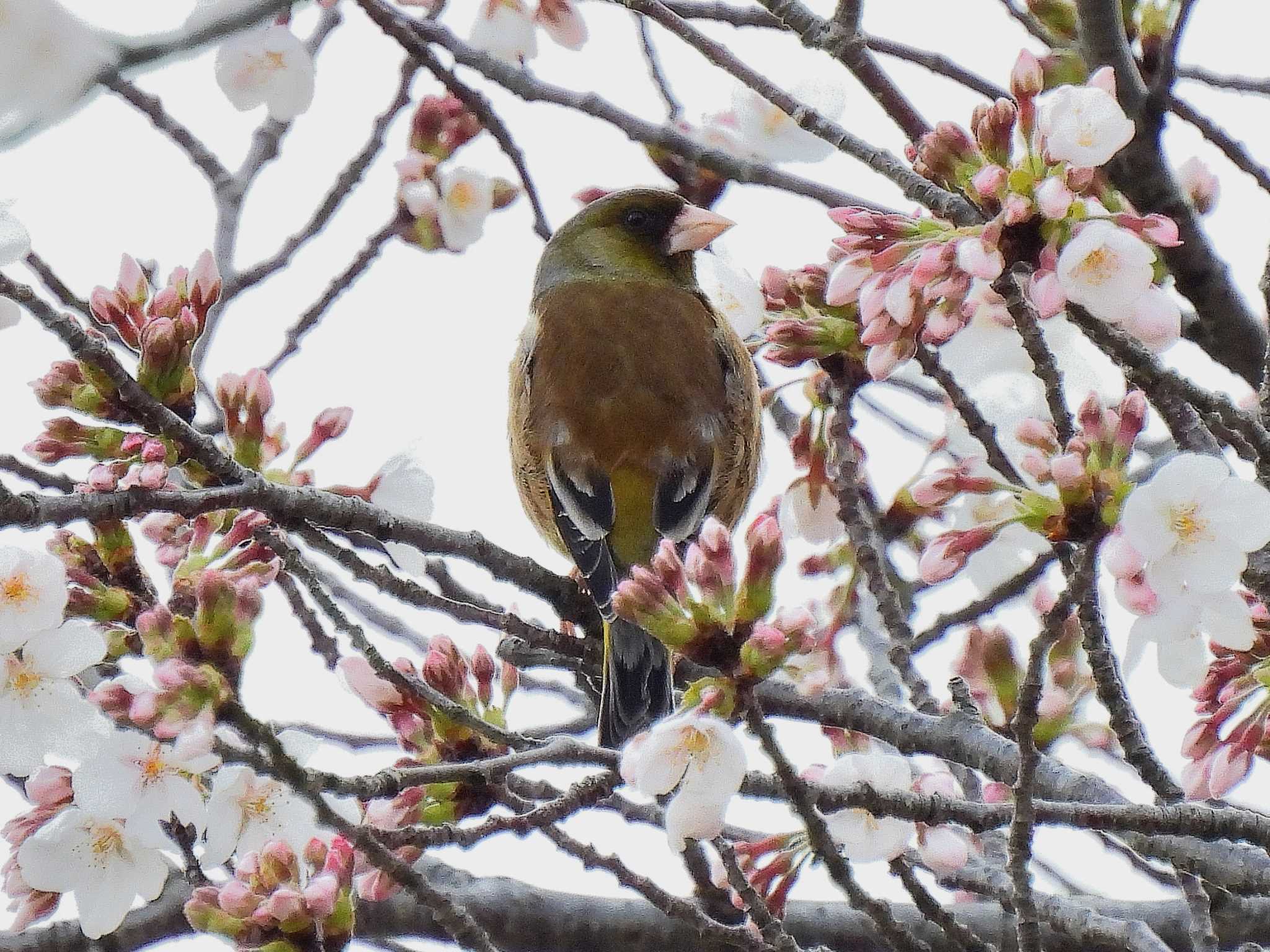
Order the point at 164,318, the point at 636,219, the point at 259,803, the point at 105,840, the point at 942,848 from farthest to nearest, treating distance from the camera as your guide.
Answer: the point at 636,219 → the point at 942,848 → the point at 259,803 → the point at 105,840 → the point at 164,318

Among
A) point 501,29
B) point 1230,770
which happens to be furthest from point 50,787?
point 501,29

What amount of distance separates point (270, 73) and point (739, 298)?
3.66 ft

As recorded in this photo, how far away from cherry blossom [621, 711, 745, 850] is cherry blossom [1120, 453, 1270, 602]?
534 millimetres

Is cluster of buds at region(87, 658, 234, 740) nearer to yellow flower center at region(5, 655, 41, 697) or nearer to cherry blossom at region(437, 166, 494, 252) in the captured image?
yellow flower center at region(5, 655, 41, 697)

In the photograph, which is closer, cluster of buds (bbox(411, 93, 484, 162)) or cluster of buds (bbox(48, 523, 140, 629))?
cluster of buds (bbox(48, 523, 140, 629))

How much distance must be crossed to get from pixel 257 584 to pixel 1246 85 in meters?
2.02

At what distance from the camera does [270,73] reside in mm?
3041

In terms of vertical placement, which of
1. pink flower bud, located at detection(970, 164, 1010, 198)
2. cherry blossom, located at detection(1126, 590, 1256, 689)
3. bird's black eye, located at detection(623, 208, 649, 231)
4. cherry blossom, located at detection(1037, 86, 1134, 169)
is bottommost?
cherry blossom, located at detection(1126, 590, 1256, 689)

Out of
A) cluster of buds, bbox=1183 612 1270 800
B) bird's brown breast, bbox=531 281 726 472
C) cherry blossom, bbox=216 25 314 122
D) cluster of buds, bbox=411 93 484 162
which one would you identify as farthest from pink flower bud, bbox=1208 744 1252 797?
cluster of buds, bbox=411 93 484 162

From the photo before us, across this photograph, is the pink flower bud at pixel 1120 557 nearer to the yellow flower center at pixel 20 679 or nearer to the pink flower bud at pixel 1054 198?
the pink flower bud at pixel 1054 198

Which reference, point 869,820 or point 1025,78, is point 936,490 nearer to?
point 1025,78

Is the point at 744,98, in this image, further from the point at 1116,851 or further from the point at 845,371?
the point at 1116,851

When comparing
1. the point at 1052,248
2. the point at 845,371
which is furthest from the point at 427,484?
the point at 1052,248

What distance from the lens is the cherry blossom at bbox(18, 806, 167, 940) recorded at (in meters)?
2.15
